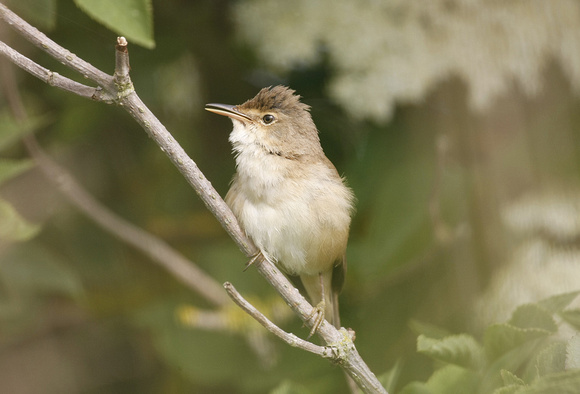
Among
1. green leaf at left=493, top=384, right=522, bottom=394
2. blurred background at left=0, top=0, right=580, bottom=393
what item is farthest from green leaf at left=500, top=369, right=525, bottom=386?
blurred background at left=0, top=0, right=580, bottom=393

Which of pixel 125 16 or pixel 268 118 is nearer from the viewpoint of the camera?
pixel 125 16

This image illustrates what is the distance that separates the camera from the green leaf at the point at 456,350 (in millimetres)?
1232

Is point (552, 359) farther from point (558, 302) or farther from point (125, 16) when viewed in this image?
point (125, 16)

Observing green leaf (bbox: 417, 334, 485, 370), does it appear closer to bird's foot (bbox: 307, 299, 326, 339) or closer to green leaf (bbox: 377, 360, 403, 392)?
green leaf (bbox: 377, 360, 403, 392)

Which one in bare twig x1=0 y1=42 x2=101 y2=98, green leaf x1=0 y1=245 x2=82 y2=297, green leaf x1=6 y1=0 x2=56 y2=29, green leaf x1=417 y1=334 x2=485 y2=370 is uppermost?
green leaf x1=6 y1=0 x2=56 y2=29

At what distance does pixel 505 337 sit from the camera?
125 centimetres

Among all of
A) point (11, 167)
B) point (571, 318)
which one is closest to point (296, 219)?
point (571, 318)

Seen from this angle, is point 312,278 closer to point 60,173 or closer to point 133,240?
point 133,240

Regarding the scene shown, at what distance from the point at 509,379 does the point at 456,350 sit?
153mm

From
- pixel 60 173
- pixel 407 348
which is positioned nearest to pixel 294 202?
pixel 407 348

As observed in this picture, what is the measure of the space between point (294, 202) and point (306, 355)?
0.76m

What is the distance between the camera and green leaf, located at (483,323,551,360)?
47.5 inches

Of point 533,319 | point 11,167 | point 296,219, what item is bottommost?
point 533,319

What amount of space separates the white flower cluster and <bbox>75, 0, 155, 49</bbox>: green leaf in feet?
2.19
